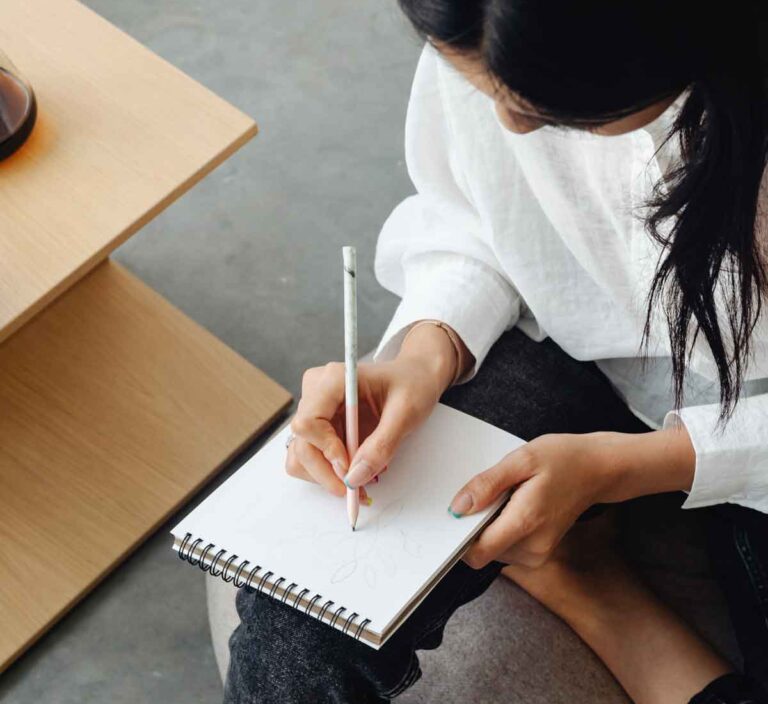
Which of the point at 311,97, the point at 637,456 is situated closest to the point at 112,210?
the point at 637,456

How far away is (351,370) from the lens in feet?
2.51

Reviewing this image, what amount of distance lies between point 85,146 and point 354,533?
0.47 metres

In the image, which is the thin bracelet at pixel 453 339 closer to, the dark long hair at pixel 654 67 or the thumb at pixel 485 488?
the thumb at pixel 485 488

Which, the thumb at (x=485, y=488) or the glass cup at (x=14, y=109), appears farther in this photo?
the glass cup at (x=14, y=109)

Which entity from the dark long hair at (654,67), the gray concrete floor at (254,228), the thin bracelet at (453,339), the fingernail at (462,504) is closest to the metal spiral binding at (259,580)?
the fingernail at (462,504)

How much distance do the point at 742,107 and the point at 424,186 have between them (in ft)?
1.32

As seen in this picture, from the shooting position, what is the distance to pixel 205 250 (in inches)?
61.3

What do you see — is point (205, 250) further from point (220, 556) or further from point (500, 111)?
point (500, 111)

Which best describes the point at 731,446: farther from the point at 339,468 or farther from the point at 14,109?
the point at 14,109

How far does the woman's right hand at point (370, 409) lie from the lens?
79 centimetres

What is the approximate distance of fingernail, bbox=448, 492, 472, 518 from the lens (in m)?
0.79

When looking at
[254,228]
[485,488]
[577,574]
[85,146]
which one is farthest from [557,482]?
[254,228]

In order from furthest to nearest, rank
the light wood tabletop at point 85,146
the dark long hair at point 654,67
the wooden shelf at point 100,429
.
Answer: the wooden shelf at point 100,429
the light wood tabletop at point 85,146
the dark long hair at point 654,67

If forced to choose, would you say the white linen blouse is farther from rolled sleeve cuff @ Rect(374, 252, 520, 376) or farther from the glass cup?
the glass cup
